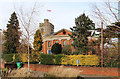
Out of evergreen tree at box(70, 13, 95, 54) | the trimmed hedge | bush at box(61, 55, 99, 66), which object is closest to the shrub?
the trimmed hedge

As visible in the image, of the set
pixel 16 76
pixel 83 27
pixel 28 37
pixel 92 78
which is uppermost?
pixel 83 27

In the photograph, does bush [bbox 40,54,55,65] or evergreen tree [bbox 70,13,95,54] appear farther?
evergreen tree [bbox 70,13,95,54]

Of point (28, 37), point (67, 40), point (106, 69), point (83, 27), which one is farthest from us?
point (67, 40)

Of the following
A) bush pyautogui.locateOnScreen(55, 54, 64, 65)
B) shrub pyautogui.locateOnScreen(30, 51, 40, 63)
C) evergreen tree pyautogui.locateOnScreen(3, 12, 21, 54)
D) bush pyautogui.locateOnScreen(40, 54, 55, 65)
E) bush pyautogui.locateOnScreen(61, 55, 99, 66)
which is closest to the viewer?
bush pyautogui.locateOnScreen(61, 55, 99, 66)

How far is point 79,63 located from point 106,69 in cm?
359

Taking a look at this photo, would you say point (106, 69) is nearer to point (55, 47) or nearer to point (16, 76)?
point (55, 47)

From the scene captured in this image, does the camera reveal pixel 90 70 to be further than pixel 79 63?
No

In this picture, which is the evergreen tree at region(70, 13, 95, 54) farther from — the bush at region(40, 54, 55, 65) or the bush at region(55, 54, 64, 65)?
the bush at region(40, 54, 55, 65)

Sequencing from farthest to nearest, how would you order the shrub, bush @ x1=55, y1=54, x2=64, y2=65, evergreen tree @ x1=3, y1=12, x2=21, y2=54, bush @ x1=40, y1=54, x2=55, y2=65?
1. evergreen tree @ x1=3, y1=12, x2=21, y2=54
2. the shrub
3. bush @ x1=40, y1=54, x2=55, y2=65
4. bush @ x1=55, y1=54, x2=64, y2=65

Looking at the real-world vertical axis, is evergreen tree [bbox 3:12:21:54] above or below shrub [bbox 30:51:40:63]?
above

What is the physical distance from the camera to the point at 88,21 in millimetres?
22188

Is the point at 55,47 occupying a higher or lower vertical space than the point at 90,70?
higher

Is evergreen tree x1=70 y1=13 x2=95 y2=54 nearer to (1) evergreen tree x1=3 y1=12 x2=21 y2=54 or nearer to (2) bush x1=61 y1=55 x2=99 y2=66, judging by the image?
(2) bush x1=61 y1=55 x2=99 y2=66

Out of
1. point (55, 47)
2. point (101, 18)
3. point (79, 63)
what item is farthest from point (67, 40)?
point (101, 18)
